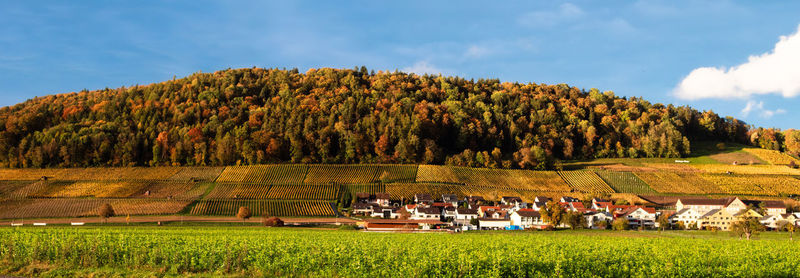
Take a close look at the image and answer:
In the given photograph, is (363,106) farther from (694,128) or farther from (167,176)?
(694,128)

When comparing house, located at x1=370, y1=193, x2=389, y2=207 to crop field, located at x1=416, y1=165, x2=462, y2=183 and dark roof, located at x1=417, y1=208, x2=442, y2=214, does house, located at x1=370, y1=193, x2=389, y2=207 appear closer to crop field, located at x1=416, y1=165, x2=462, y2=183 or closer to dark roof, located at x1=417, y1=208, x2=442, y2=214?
dark roof, located at x1=417, y1=208, x2=442, y2=214

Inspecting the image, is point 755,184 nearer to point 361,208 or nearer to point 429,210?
point 429,210

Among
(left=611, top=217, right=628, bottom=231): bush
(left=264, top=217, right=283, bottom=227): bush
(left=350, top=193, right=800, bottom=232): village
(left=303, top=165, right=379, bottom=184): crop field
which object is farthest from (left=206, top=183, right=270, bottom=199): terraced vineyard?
(left=611, top=217, right=628, bottom=231): bush

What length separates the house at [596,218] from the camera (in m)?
70.7

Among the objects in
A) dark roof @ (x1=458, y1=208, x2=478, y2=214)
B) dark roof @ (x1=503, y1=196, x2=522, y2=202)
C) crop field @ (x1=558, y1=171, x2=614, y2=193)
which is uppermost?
crop field @ (x1=558, y1=171, x2=614, y2=193)

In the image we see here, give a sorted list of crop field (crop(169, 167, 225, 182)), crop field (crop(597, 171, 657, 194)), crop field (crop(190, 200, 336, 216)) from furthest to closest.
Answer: crop field (crop(169, 167, 225, 182))
crop field (crop(597, 171, 657, 194))
crop field (crop(190, 200, 336, 216))

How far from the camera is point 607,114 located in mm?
168000

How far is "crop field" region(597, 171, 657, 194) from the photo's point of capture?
100475 mm

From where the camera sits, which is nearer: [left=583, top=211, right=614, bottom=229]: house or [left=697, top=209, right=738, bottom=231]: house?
[left=583, top=211, right=614, bottom=229]: house

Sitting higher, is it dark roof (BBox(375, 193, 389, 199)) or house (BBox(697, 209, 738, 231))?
dark roof (BBox(375, 193, 389, 199))

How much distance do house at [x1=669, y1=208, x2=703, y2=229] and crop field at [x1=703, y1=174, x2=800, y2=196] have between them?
925 inches

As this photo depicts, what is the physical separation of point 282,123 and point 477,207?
68.4 meters

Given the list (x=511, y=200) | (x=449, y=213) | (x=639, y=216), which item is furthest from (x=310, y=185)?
(x=639, y=216)

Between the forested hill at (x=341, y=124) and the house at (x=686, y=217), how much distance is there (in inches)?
1661
